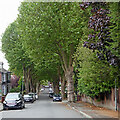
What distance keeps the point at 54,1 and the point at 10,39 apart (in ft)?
71.3

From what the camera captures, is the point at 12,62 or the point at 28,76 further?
the point at 28,76

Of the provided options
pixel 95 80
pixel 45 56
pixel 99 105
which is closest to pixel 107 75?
pixel 95 80

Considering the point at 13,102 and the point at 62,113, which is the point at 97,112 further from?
the point at 13,102

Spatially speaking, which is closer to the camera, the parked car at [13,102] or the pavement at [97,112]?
the pavement at [97,112]

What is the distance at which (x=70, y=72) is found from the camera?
36500 millimetres

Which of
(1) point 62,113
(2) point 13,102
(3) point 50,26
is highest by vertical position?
(3) point 50,26

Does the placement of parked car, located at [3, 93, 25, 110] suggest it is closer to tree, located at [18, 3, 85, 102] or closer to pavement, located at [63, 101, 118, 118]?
pavement, located at [63, 101, 118, 118]

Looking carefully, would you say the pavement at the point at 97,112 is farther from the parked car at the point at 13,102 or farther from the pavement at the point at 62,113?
the parked car at the point at 13,102

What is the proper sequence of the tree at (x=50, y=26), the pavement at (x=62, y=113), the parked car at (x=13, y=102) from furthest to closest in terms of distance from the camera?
the tree at (x=50, y=26) < the parked car at (x=13, y=102) < the pavement at (x=62, y=113)

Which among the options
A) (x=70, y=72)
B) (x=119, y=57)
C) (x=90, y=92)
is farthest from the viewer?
(x=70, y=72)

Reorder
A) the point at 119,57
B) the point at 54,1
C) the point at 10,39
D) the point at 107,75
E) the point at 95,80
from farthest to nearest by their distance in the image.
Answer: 1. the point at 10,39
2. the point at 54,1
3. the point at 95,80
4. the point at 107,75
5. the point at 119,57

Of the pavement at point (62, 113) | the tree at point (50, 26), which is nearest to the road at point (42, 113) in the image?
the pavement at point (62, 113)

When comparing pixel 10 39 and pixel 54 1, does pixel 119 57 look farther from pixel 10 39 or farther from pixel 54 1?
pixel 10 39

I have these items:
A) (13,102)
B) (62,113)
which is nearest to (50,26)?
(13,102)
